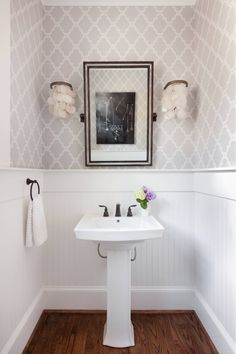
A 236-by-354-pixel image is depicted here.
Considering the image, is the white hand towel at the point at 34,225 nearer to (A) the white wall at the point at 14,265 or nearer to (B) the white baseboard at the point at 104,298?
(A) the white wall at the point at 14,265

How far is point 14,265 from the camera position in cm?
154

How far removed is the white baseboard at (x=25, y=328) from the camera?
146 centimetres

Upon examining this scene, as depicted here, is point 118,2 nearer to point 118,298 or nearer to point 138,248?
point 138,248

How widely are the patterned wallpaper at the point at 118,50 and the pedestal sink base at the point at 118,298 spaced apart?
2.70 ft

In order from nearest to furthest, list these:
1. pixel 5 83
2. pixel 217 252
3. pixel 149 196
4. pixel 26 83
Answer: pixel 5 83 → pixel 217 252 → pixel 26 83 → pixel 149 196

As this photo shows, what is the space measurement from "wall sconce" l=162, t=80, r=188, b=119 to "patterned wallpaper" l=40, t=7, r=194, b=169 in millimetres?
118

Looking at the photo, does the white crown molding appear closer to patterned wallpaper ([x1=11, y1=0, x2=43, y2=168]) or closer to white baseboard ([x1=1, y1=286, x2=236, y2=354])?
patterned wallpaper ([x1=11, y1=0, x2=43, y2=168])

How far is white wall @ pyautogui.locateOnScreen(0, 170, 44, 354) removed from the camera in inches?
54.7

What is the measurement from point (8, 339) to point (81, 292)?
0.73 meters

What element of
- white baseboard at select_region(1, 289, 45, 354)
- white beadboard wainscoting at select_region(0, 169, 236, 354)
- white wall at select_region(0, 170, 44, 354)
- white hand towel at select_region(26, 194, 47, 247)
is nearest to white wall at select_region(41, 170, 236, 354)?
white beadboard wainscoting at select_region(0, 169, 236, 354)

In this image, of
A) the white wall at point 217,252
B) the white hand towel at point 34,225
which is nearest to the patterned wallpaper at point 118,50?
the white wall at point 217,252

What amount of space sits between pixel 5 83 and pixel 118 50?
3.40 feet

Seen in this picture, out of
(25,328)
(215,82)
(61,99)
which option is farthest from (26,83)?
(25,328)

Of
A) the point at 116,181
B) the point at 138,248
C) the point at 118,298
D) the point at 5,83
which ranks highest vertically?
the point at 5,83
